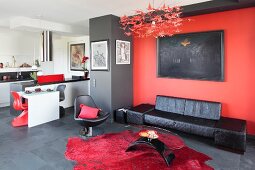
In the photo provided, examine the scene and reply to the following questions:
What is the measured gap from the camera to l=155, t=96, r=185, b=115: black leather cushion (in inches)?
179

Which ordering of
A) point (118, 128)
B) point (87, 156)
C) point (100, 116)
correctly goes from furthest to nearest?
point (118, 128), point (100, 116), point (87, 156)

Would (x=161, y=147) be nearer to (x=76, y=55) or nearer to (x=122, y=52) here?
(x=122, y=52)

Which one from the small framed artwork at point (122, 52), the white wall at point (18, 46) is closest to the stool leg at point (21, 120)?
the small framed artwork at point (122, 52)

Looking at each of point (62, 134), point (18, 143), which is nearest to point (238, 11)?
point (62, 134)

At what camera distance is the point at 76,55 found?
8094mm

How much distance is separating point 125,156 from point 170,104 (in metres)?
2.02

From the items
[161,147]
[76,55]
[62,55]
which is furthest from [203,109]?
[62,55]

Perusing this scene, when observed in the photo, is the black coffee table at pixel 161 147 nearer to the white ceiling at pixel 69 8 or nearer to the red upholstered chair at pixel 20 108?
the white ceiling at pixel 69 8

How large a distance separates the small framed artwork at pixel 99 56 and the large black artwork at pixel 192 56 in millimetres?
1397

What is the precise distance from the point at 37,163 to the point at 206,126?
120 inches

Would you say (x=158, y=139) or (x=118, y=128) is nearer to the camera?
(x=158, y=139)

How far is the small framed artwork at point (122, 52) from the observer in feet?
16.6

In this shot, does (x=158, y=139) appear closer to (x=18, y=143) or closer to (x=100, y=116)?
(x=100, y=116)

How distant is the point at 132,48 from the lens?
18.4 feet
